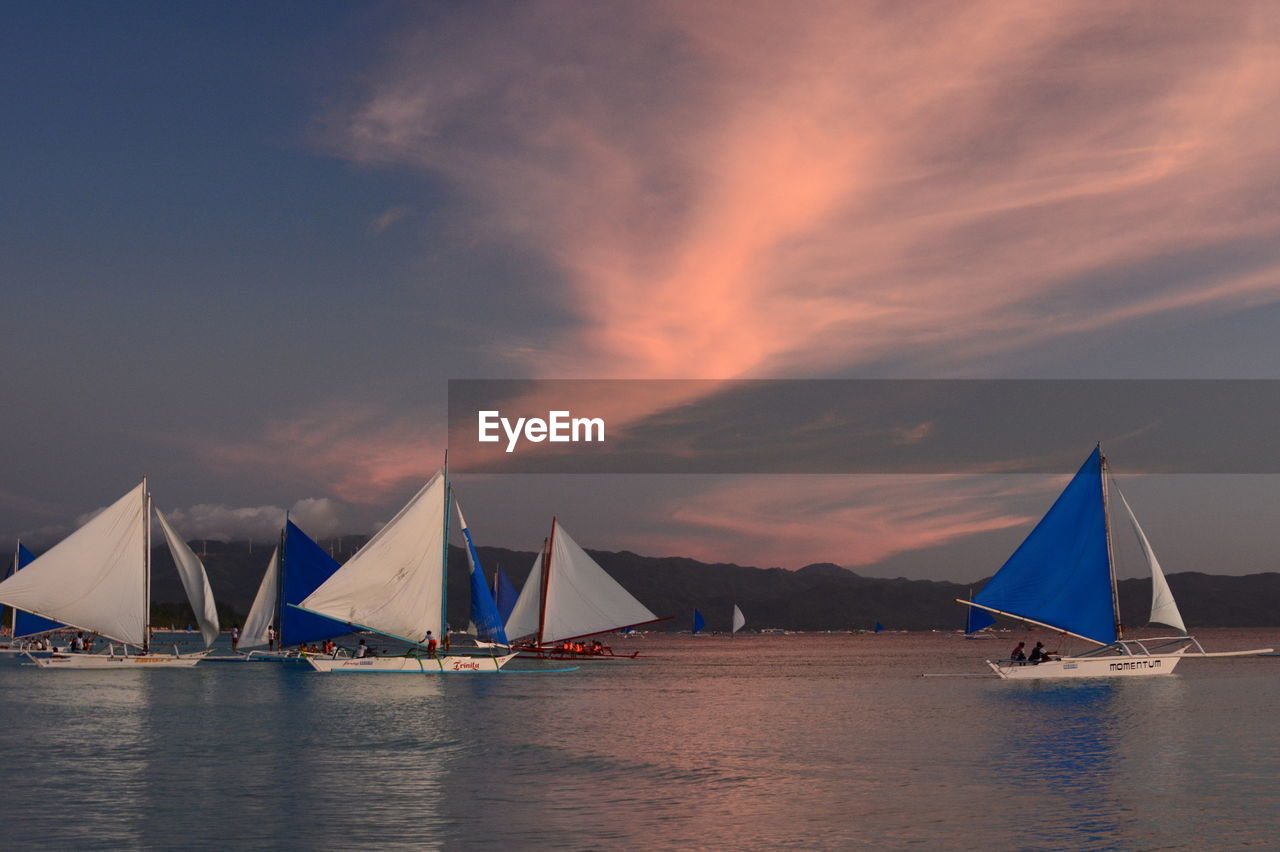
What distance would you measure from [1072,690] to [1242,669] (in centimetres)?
5532

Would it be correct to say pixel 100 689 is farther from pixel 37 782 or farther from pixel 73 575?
pixel 37 782

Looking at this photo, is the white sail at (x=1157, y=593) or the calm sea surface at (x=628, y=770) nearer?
the calm sea surface at (x=628, y=770)

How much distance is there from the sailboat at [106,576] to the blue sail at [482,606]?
63.1 ft

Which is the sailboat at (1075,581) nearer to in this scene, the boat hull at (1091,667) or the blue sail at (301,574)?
the boat hull at (1091,667)

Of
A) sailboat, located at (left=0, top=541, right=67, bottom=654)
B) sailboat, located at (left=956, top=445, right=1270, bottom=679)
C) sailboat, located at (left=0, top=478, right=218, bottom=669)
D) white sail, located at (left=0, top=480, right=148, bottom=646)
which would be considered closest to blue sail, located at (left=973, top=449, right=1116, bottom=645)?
sailboat, located at (left=956, top=445, right=1270, bottom=679)

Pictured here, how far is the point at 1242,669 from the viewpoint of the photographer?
12975 cm

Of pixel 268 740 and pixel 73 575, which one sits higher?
pixel 73 575

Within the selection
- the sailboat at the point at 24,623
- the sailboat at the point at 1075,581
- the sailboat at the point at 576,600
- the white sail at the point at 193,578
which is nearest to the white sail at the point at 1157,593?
the sailboat at the point at 1075,581

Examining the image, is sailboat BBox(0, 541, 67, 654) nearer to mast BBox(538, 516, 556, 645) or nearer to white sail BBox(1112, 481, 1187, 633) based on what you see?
mast BBox(538, 516, 556, 645)

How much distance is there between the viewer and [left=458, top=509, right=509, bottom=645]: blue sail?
9619 cm

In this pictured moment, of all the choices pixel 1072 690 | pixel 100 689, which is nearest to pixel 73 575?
pixel 100 689

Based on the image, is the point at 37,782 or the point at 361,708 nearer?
the point at 37,782

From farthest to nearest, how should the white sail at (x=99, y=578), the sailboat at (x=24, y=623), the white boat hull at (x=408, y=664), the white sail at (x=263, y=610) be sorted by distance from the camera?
the sailboat at (x=24, y=623) → the white sail at (x=263, y=610) → the white boat hull at (x=408, y=664) → the white sail at (x=99, y=578)

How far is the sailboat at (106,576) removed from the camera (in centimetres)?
8525
